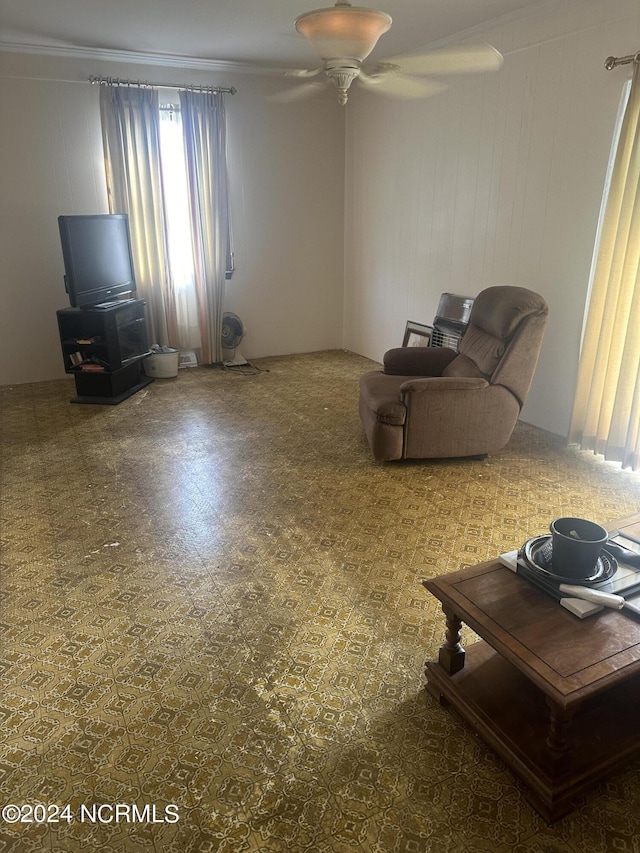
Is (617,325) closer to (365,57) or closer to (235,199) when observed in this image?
(365,57)

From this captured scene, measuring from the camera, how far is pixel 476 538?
2.84 meters

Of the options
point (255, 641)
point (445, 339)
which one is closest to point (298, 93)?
point (445, 339)

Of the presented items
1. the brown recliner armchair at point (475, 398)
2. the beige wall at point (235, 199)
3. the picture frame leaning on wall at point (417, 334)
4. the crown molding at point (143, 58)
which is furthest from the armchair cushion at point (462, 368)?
the crown molding at point (143, 58)

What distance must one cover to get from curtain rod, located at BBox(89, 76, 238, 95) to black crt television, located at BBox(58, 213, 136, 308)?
1.02 metres

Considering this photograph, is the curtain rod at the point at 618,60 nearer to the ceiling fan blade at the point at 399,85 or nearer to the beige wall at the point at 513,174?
the beige wall at the point at 513,174

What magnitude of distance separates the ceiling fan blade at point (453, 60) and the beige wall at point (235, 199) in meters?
1.23

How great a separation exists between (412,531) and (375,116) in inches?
168

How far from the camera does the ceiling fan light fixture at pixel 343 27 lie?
7.94 ft

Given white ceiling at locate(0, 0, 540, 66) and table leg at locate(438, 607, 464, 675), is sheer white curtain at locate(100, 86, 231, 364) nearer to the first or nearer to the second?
white ceiling at locate(0, 0, 540, 66)

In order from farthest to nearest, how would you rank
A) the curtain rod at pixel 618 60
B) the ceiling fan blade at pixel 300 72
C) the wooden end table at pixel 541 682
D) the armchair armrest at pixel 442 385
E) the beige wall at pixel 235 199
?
the ceiling fan blade at pixel 300 72 → the beige wall at pixel 235 199 → the armchair armrest at pixel 442 385 → the curtain rod at pixel 618 60 → the wooden end table at pixel 541 682

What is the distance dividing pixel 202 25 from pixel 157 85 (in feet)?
3.64

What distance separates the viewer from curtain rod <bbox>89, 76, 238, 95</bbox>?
4.98 m

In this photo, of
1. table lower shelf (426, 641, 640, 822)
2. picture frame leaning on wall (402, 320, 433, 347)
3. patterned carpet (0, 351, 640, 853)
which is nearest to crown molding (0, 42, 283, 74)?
picture frame leaning on wall (402, 320, 433, 347)

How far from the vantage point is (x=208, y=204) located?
18.3ft
